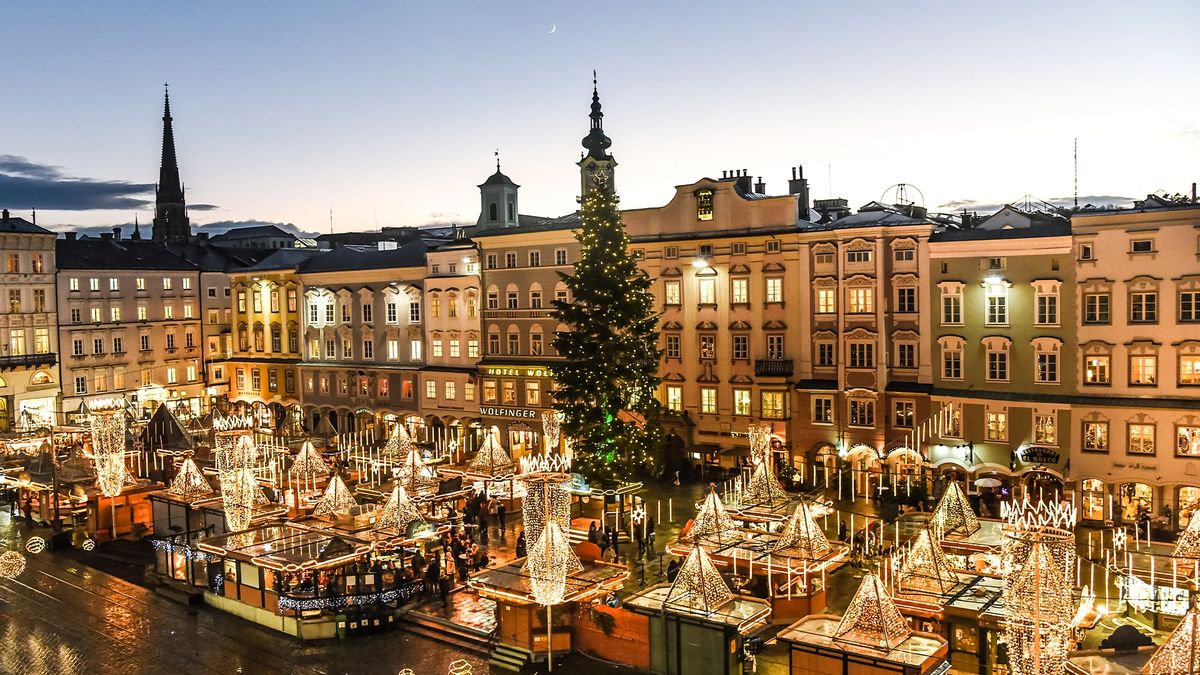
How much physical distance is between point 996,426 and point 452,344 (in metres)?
33.5

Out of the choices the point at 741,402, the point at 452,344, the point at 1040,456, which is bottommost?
the point at 1040,456

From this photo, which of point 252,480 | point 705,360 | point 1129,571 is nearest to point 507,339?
point 705,360

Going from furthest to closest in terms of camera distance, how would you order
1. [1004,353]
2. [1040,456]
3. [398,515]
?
[1004,353], [1040,456], [398,515]

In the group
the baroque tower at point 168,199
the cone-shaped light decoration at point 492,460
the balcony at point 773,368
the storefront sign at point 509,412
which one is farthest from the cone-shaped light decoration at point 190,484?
the baroque tower at point 168,199

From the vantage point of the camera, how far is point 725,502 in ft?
127

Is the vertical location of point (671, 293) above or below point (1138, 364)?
above

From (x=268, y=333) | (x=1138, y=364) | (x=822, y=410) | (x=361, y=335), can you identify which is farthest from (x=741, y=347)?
(x=268, y=333)

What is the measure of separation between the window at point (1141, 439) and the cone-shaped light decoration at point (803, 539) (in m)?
16.9

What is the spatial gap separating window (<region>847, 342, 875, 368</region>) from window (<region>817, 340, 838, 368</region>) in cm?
92

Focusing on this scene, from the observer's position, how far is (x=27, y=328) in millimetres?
66375

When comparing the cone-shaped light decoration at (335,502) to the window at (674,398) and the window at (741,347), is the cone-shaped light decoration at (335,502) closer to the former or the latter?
the window at (674,398)

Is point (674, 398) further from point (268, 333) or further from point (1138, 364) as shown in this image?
point (268, 333)

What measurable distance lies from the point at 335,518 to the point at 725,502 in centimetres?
1477

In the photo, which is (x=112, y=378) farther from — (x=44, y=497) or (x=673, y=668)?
A: (x=673, y=668)
